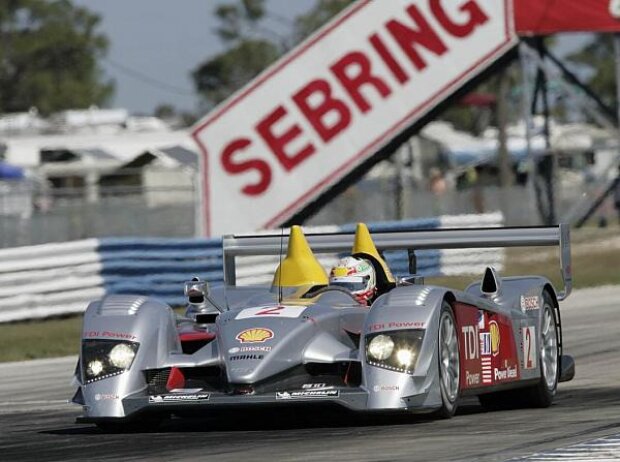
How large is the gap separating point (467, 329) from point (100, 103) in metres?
88.5

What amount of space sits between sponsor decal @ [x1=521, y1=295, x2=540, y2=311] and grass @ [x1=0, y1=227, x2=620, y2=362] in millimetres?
1054

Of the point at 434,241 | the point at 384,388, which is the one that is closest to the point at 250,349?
the point at 384,388

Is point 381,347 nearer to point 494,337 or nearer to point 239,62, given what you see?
point 494,337

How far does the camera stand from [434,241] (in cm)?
1138

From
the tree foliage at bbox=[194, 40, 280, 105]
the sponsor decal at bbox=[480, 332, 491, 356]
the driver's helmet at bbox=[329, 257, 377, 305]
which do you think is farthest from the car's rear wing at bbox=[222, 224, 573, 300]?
the tree foliage at bbox=[194, 40, 280, 105]

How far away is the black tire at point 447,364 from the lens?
372 inches

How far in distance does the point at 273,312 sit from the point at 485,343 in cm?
142

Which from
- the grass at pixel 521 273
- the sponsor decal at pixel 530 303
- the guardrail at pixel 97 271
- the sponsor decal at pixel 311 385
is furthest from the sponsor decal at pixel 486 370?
the guardrail at pixel 97 271

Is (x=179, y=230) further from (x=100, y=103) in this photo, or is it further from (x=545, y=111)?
(x=100, y=103)

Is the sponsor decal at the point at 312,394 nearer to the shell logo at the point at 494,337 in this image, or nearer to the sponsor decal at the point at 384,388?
the sponsor decal at the point at 384,388

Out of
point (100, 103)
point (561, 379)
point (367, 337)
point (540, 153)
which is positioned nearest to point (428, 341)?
point (367, 337)

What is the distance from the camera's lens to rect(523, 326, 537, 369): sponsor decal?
1072 centimetres

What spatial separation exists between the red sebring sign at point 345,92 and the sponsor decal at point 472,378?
1748cm

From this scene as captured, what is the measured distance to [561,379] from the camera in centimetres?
1142
